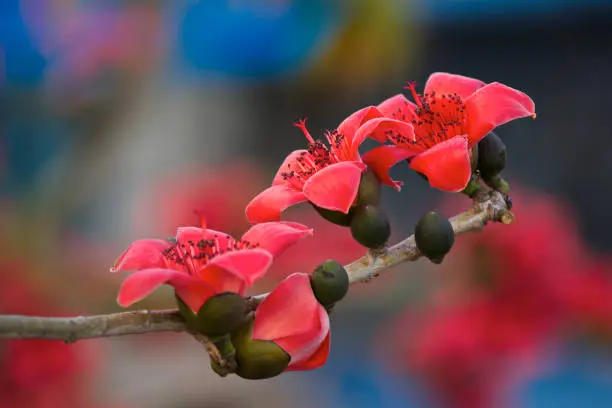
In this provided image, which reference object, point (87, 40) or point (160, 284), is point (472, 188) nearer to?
point (160, 284)

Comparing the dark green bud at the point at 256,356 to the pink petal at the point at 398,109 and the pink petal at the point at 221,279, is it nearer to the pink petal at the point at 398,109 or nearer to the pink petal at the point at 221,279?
the pink petal at the point at 221,279

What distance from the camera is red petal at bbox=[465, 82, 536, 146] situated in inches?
14.3

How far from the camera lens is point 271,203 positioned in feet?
1.17

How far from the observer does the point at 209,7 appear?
93.4 inches

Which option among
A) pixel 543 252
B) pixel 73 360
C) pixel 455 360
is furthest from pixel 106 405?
pixel 543 252

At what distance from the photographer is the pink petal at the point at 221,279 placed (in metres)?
0.31

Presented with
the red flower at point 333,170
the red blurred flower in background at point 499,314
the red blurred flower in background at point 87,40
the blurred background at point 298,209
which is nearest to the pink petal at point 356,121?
the red flower at point 333,170

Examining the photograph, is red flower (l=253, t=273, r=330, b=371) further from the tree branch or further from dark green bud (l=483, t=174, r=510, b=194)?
dark green bud (l=483, t=174, r=510, b=194)

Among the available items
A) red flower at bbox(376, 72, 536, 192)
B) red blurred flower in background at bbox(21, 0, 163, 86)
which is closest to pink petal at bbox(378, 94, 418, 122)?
red flower at bbox(376, 72, 536, 192)

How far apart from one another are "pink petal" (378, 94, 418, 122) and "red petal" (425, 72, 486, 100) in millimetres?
14

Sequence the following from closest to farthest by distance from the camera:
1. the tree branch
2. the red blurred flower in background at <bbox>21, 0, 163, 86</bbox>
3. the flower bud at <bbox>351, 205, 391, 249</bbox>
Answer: the tree branch
the flower bud at <bbox>351, 205, 391, 249</bbox>
the red blurred flower in background at <bbox>21, 0, 163, 86</bbox>

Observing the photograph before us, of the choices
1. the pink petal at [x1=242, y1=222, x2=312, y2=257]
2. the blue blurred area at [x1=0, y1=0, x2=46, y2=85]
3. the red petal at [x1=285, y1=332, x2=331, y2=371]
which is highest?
the pink petal at [x1=242, y1=222, x2=312, y2=257]

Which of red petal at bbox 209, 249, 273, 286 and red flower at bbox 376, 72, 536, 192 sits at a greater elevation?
red flower at bbox 376, 72, 536, 192

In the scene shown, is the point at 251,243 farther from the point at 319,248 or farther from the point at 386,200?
the point at 386,200
